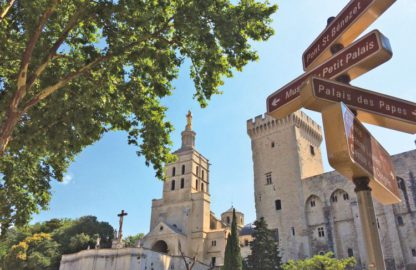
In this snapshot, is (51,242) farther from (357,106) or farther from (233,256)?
(357,106)

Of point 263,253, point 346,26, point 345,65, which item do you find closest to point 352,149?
point 345,65

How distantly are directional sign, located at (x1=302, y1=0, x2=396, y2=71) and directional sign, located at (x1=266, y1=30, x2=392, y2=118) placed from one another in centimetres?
30

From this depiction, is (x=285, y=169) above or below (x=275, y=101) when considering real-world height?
above

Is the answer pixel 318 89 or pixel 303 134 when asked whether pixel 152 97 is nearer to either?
pixel 318 89

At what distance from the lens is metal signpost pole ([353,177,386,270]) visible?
3.50m

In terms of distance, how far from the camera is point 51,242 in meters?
48.9

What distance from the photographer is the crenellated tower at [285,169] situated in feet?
122

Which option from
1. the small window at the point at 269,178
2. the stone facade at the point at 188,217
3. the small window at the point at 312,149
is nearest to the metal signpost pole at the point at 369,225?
the small window at the point at 269,178

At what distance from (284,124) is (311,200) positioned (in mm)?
9827

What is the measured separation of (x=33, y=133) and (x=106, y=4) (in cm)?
504

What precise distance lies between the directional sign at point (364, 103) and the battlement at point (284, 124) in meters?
38.2

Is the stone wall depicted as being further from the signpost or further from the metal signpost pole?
the metal signpost pole

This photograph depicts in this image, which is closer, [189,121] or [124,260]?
[124,260]

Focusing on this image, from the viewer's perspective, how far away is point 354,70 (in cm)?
411
